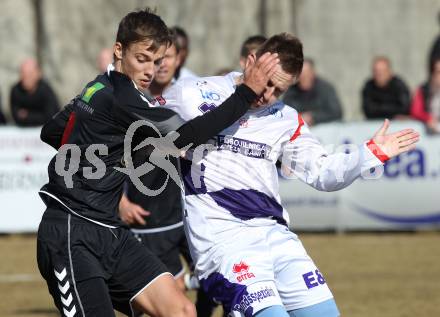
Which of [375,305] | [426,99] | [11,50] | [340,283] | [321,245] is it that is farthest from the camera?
[11,50]

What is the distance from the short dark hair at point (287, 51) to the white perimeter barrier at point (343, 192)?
24.7 feet

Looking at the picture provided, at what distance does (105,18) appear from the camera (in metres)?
17.5

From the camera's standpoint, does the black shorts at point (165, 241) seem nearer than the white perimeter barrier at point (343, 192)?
Yes

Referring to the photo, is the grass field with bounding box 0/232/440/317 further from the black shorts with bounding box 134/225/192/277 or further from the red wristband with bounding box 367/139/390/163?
the red wristband with bounding box 367/139/390/163

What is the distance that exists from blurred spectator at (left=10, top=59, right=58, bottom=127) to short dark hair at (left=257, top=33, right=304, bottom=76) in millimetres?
9350

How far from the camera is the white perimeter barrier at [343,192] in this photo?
13.2 metres

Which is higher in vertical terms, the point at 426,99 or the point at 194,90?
the point at 194,90

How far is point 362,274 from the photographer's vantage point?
10.7m

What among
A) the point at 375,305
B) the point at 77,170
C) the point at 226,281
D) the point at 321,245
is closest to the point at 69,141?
the point at 77,170

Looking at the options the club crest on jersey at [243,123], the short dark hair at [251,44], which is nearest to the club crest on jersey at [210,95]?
the club crest on jersey at [243,123]

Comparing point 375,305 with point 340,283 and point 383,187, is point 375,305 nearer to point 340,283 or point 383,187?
point 340,283

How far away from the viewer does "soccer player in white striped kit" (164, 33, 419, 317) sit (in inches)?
219

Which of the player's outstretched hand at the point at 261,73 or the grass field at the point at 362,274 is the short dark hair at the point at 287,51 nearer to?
the player's outstretched hand at the point at 261,73

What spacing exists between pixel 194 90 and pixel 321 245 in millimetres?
7168
